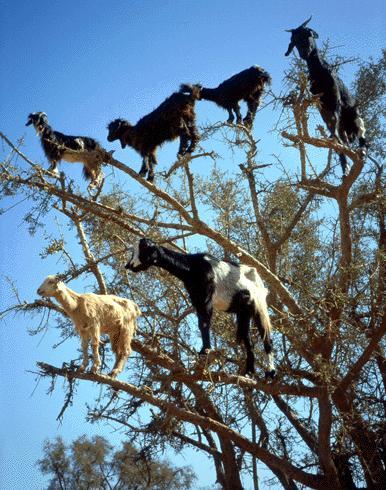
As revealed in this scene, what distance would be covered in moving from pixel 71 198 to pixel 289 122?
9.14 feet

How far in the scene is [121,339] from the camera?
23.7 feet

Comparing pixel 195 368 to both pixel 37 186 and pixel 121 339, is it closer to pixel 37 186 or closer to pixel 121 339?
pixel 121 339

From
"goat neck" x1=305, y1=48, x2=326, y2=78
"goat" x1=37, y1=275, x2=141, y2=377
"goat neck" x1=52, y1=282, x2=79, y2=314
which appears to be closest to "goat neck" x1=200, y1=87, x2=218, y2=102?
"goat neck" x1=305, y1=48, x2=326, y2=78

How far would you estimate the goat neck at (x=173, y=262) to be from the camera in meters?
6.95

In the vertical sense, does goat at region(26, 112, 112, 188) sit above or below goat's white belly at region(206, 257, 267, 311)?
above

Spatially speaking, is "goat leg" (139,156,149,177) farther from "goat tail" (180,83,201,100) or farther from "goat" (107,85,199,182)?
"goat tail" (180,83,201,100)

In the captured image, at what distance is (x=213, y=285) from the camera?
23.3 ft

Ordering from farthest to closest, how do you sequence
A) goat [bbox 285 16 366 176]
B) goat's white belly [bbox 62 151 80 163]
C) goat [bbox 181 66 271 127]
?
goat's white belly [bbox 62 151 80 163]
goat [bbox 181 66 271 127]
goat [bbox 285 16 366 176]

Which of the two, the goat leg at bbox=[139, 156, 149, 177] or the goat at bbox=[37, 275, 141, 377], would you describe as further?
the goat leg at bbox=[139, 156, 149, 177]

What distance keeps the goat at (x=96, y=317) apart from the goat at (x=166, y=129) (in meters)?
2.74

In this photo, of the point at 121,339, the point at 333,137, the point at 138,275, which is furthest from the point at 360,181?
the point at 121,339

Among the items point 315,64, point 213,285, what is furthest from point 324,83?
point 213,285

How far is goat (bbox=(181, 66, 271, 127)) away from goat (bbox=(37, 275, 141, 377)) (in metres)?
3.88

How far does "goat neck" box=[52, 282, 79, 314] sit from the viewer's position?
6734 millimetres
